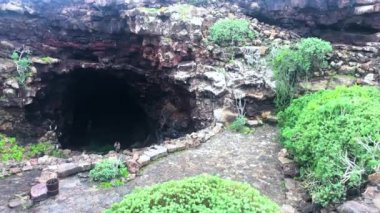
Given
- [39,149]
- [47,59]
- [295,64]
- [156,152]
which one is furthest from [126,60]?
[295,64]

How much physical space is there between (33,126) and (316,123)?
9373mm

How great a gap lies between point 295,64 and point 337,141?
12.8ft

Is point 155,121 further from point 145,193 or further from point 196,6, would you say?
point 145,193

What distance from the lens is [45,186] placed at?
7.74 m

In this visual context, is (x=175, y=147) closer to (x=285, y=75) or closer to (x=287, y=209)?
(x=287, y=209)

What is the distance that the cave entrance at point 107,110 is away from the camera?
13.3 metres

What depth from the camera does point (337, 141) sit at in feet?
23.0

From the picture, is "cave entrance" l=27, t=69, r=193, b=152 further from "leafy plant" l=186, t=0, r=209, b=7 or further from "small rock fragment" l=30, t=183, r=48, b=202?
"small rock fragment" l=30, t=183, r=48, b=202

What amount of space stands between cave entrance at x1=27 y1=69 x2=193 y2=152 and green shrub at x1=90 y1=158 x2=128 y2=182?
13.8 feet

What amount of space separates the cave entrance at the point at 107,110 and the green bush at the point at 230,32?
206cm

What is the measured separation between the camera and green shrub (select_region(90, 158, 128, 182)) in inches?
321

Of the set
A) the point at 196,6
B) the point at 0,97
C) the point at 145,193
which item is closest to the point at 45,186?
the point at 145,193

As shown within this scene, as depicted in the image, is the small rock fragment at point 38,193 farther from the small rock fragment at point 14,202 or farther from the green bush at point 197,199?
the green bush at point 197,199

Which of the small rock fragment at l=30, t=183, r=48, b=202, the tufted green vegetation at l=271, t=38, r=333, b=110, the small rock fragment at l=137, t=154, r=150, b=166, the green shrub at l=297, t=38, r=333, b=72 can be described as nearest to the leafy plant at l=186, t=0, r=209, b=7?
the tufted green vegetation at l=271, t=38, r=333, b=110
